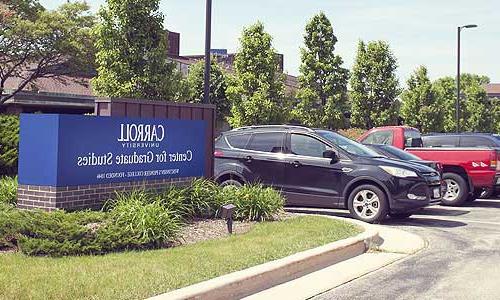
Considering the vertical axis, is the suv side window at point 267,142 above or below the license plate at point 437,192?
above

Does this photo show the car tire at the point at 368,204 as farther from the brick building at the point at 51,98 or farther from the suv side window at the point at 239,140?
the brick building at the point at 51,98

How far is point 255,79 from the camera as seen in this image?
94.7 ft

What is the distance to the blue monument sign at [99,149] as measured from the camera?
7551mm

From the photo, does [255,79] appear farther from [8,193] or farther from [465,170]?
[8,193]

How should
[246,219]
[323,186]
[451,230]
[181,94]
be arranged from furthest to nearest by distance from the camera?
1. [181,94]
2. [323,186]
3. [451,230]
4. [246,219]

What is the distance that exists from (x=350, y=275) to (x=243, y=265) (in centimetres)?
141

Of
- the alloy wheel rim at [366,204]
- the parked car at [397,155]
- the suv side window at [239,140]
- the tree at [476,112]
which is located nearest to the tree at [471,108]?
the tree at [476,112]

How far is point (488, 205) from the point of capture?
15.1m

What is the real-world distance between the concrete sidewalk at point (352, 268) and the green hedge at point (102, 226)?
1.76 metres

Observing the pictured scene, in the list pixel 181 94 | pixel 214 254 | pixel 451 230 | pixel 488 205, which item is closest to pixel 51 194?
pixel 214 254

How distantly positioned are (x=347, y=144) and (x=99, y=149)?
5495mm

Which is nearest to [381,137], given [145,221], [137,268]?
[145,221]

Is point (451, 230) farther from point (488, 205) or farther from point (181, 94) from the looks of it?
point (181, 94)

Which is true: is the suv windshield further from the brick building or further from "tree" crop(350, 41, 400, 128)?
"tree" crop(350, 41, 400, 128)
